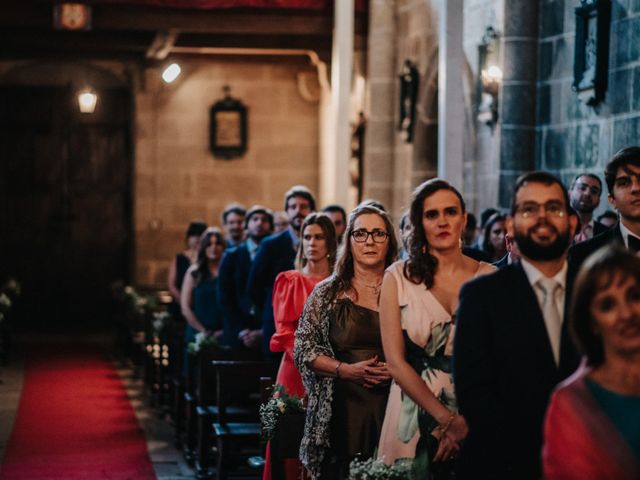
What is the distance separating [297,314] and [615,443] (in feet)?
13.0

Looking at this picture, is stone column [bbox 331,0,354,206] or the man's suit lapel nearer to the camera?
the man's suit lapel

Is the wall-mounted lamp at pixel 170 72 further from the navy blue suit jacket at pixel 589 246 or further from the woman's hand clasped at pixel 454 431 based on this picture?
the woman's hand clasped at pixel 454 431

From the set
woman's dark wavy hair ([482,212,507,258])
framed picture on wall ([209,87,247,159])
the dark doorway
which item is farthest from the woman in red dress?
the dark doorway

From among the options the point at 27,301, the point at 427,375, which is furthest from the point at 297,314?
the point at 27,301

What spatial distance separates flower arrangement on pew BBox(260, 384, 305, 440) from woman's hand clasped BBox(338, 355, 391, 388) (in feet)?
2.62

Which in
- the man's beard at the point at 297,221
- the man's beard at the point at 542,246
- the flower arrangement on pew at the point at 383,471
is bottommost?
the flower arrangement on pew at the point at 383,471

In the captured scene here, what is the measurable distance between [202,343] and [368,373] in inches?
166

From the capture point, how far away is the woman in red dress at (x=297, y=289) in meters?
6.72

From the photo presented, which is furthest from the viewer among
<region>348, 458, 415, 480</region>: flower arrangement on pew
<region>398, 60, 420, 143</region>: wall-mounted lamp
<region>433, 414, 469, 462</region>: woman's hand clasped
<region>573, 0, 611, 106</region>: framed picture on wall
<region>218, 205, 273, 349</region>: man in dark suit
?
<region>398, 60, 420, 143</region>: wall-mounted lamp

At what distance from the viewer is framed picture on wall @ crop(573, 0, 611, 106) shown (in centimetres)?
1005

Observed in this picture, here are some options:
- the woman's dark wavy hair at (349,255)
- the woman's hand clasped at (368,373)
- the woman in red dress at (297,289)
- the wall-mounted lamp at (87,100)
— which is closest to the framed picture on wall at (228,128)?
the wall-mounted lamp at (87,100)

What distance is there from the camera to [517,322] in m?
3.83

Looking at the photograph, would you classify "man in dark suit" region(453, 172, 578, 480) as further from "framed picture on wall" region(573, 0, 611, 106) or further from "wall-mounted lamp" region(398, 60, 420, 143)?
"wall-mounted lamp" region(398, 60, 420, 143)

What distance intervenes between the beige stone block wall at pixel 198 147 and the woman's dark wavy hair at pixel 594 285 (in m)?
15.5
